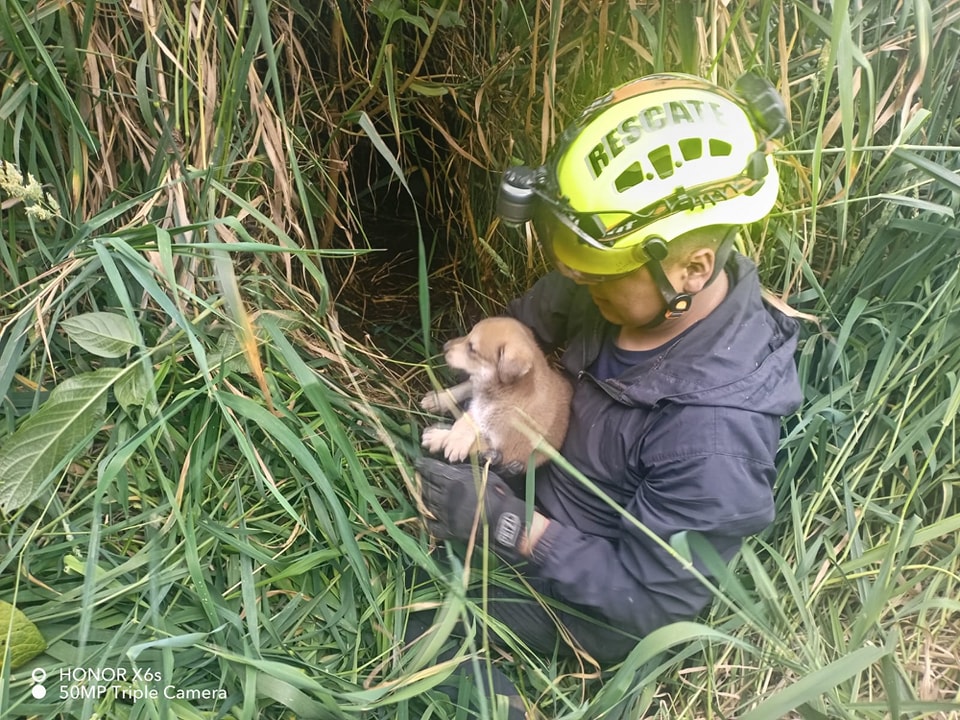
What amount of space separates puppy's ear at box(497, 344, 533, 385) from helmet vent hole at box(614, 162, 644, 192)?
591 mm

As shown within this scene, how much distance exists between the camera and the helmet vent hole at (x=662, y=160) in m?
1.24

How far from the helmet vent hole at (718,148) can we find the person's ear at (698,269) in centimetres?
19

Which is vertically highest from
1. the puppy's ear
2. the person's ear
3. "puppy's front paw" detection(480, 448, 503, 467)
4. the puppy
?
the person's ear

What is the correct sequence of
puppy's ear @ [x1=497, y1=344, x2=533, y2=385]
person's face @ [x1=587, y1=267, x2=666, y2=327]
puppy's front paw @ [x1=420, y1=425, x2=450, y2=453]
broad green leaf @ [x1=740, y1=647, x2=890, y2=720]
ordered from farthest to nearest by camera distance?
1. puppy's front paw @ [x1=420, y1=425, x2=450, y2=453]
2. puppy's ear @ [x1=497, y1=344, x2=533, y2=385]
3. person's face @ [x1=587, y1=267, x2=666, y2=327]
4. broad green leaf @ [x1=740, y1=647, x2=890, y2=720]

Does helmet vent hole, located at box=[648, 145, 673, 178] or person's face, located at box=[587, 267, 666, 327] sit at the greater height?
helmet vent hole, located at box=[648, 145, 673, 178]

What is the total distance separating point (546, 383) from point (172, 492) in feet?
3.21

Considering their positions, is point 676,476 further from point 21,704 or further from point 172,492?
point 21,704

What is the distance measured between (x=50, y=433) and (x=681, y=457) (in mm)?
1322

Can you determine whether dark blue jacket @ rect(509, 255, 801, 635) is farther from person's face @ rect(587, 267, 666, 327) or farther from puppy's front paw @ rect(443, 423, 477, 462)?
puppy's front paw @ rect(443, 423, 477, 462)

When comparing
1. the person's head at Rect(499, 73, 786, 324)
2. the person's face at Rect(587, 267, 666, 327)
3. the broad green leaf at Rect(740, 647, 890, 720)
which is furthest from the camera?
the person's face at Rect(587, 267, 666, 327)

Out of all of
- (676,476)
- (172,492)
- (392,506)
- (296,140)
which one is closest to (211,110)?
(296,140)

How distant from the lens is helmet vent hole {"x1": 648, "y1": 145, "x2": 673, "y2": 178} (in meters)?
1.24

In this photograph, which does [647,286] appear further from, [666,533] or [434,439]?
[434,439]

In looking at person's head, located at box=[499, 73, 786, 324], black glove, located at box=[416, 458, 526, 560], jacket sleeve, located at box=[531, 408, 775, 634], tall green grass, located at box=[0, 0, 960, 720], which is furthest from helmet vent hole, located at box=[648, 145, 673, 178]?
black glove, located at box=[416, 458, 526, 560]
